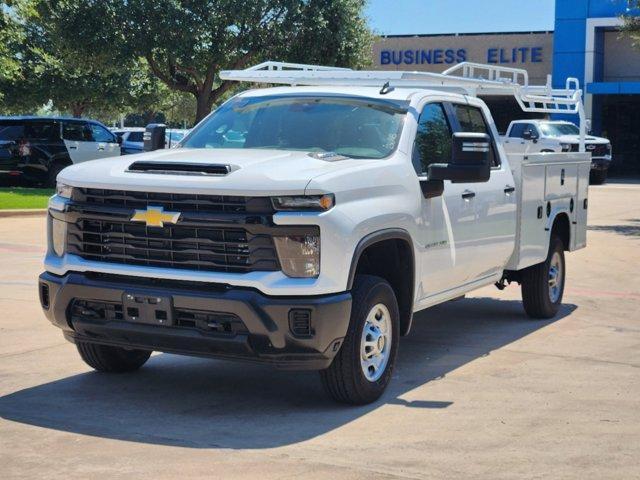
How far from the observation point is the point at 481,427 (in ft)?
20.6

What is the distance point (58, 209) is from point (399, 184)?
7.12 ft

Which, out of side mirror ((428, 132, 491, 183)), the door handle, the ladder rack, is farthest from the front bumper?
the ladder rack

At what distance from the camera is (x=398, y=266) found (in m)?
7.16

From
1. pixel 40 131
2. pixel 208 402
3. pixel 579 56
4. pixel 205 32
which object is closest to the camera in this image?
pixel 208 402

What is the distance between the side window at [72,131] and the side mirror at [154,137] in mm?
18104

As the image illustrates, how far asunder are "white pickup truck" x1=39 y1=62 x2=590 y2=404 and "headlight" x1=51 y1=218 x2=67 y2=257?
0.6 inches

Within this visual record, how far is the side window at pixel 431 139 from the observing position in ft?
25.0

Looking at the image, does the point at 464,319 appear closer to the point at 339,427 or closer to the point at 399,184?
the point at 399,184

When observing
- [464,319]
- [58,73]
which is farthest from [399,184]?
[58,73]

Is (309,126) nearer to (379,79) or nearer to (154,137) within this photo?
(379,79)

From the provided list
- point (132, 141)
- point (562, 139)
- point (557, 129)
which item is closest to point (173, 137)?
point (132, 141)

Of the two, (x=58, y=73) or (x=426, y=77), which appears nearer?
(x=426, y=77)

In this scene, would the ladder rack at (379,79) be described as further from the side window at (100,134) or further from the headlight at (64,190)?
the side window at (100,134)

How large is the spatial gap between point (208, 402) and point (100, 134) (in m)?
20.7
